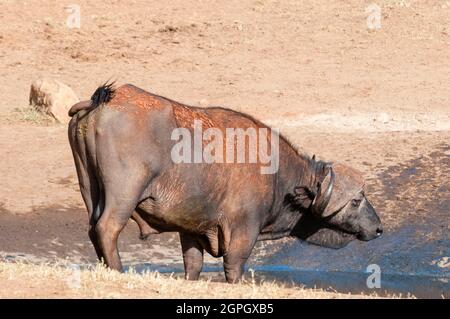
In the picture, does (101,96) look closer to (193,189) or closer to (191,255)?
(193,189)

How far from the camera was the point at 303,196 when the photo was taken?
419 inches

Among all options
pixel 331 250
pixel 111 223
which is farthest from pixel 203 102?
pixel 111 223

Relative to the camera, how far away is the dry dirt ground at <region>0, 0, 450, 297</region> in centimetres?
1453

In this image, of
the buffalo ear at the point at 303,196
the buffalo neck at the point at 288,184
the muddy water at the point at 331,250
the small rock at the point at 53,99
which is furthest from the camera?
the small rock at the point at 53,99

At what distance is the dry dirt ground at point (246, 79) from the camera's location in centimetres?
1453

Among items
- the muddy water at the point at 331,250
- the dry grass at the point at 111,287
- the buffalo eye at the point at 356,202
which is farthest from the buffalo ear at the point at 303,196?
the dry grass at the point at 111,287

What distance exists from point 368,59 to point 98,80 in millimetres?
5156

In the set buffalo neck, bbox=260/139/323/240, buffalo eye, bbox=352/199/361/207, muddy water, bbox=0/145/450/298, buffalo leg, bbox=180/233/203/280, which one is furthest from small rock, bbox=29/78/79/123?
buffalo eye, bbox=352/199/361/207

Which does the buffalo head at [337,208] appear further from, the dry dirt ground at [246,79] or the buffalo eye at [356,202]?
the dry dirt ground at [246,79]

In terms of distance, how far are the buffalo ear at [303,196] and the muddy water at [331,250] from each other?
1898 millimetres

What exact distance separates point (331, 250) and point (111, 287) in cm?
606

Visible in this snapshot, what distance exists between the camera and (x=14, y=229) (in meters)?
14.0

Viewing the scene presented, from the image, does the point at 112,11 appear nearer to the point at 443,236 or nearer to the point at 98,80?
the point at 98,80

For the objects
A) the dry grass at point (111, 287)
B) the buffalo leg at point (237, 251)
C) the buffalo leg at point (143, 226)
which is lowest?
the buffalo leg at point (237, 251)
